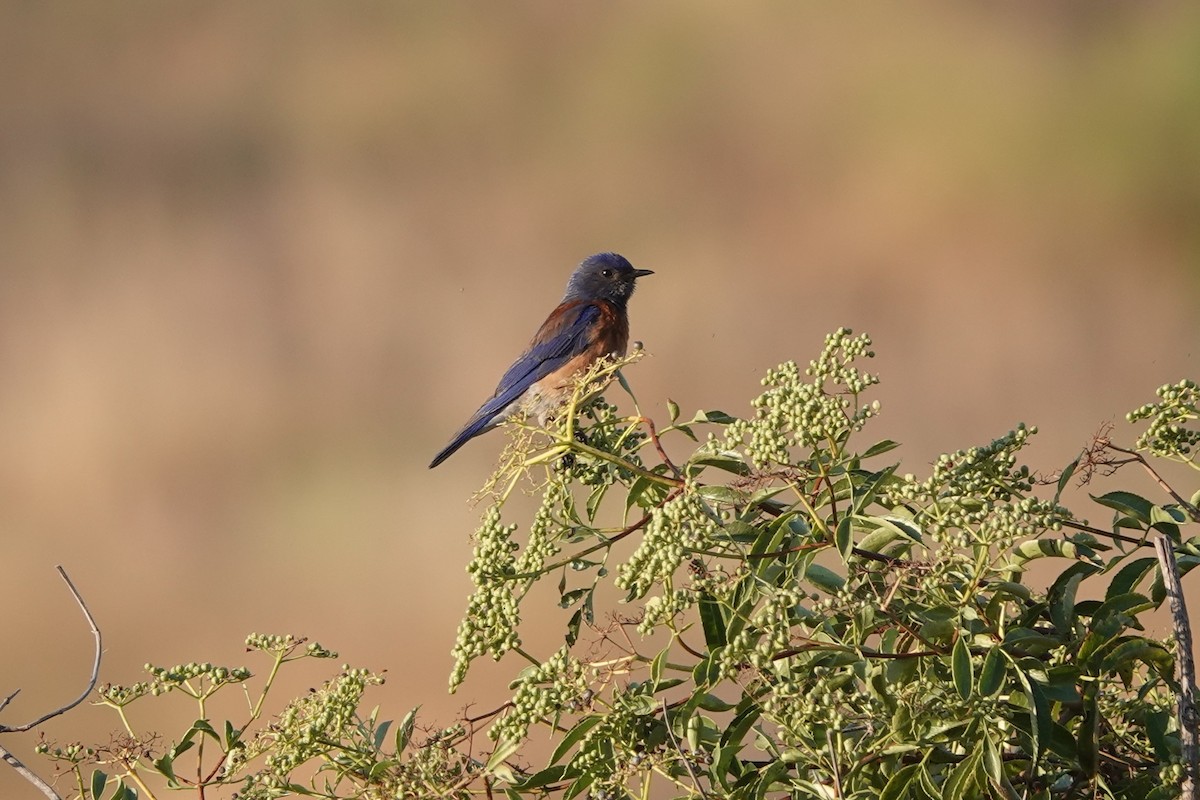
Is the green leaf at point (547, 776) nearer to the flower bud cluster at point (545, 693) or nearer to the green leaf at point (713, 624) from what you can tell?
the flower bud cluster at point (545, 693)

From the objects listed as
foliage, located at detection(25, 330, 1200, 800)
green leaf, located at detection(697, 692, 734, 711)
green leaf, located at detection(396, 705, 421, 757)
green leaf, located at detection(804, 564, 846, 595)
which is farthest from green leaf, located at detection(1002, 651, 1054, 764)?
green leaf, located at detection(396, 705, 421, 757)

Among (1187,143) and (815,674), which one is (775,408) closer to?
(815,674)

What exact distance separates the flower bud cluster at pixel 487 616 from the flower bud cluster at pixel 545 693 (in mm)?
48

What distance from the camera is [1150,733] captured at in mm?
1216

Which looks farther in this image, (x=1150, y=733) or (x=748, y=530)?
(x=748, y=530)

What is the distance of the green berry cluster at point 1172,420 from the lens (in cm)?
136

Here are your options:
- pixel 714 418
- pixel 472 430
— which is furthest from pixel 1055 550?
pixel 472 430

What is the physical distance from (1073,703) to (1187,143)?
6.26 meters

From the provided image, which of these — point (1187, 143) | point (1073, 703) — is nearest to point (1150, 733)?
point (1073, 703)

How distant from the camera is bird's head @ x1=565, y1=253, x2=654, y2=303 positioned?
5.00 meters

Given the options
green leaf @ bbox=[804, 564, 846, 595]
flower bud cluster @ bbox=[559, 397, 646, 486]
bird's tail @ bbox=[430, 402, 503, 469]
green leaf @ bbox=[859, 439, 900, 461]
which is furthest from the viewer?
bird's tail @ bbox=[430, 402, 503, 469]

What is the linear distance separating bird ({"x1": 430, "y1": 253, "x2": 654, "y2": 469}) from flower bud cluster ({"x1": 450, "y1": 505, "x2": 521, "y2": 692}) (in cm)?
243

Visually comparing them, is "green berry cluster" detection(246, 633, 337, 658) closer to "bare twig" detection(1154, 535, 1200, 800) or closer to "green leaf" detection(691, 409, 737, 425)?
"green leaf" detection(691, 409, 737, 425)

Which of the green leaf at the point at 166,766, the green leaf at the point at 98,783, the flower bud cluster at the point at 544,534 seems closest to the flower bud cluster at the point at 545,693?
the flower bud cluster at the point at 544,534
